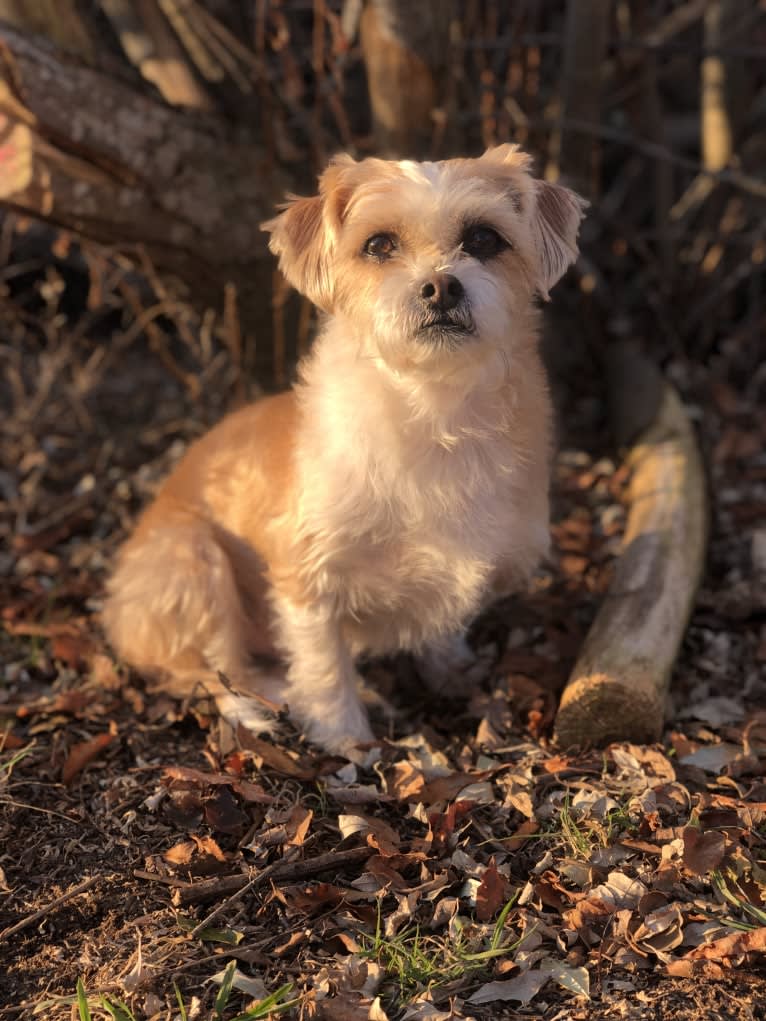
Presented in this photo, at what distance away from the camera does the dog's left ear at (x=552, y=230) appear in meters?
3.58

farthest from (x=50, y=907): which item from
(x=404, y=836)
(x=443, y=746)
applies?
(x=443, y=746)

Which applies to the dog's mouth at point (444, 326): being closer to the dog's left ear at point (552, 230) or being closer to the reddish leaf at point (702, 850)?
the dog's left ear at point (552, 230)

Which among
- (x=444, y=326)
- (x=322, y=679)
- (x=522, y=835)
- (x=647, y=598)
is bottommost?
(x=522, y=835)

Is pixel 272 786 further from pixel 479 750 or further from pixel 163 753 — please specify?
pixel 479 750

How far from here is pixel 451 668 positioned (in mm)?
4621

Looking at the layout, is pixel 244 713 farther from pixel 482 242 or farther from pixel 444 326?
pixel 482 242

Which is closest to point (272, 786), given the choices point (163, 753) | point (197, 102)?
point (163, 753)

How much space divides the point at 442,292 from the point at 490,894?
1.87 meters

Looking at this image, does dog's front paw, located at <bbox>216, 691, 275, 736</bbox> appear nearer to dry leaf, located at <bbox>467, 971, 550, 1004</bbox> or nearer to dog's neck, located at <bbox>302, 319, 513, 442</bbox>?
dog's neck, located at <bbox>302, 319, 513, 442</bbox>

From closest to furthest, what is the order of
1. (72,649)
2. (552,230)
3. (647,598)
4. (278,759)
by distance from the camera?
(552,230) < (278,759) < (647,598) < (72,649)

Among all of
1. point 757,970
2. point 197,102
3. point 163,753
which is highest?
point 197,102

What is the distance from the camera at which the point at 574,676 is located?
3955mm

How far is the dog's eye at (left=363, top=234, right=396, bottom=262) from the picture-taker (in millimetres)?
3418

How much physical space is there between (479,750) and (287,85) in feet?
11.8
